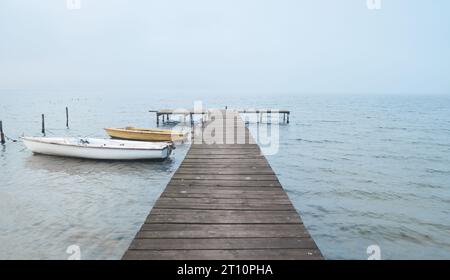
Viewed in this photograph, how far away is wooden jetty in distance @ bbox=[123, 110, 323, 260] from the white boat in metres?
9.59

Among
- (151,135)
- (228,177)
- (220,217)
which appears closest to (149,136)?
(151,135)

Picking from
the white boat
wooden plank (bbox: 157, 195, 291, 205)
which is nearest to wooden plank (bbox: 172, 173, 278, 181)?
wooden plank (bbox: 157, 195, 291, 205)

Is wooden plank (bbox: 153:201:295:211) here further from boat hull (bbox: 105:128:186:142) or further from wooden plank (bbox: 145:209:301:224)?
boat hull (bbox: 105:128:186:142)

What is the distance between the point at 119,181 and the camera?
15.4m

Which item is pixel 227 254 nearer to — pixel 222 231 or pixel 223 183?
pixel 222 231

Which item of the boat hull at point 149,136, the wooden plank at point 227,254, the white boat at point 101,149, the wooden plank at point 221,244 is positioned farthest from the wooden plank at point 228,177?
the boat hull at point 149,136

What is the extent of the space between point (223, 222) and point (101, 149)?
14.9 metres

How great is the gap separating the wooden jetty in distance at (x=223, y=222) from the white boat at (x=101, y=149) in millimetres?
9586

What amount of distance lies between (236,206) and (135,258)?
105 inches

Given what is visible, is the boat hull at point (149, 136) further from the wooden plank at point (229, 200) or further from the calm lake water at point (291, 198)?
the wooden plank at point (229, 200)

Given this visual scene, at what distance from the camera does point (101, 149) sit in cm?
1866

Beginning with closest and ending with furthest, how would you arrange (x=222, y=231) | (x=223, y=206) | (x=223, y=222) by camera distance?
1. (x=222, y=231)
2. (x=223, y=222)
3. (x=223, y=206)

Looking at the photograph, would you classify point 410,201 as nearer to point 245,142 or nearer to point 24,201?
point 245,142
